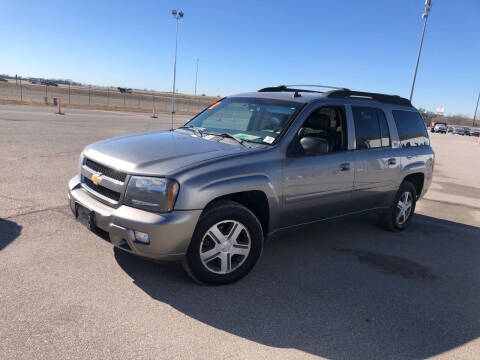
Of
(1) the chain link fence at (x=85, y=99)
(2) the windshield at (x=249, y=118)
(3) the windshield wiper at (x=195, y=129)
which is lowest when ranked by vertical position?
(1) the chain link fence at (x=85, y=99)

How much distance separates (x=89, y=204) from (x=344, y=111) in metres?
3.04

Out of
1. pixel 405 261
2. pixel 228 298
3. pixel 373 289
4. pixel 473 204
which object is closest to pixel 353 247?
pixel 405 261

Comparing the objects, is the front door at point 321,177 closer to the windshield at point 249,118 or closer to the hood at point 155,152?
the windshield at point 249,118

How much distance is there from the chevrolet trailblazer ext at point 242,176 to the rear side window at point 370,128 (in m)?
0.01

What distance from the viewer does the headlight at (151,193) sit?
10.8 ft

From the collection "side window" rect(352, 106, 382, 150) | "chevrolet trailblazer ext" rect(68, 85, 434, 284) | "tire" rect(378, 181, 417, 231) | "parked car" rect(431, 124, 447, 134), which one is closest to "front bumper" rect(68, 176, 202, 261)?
"chevrolet trailblazer ext" rect(68, 85, 434, 284)

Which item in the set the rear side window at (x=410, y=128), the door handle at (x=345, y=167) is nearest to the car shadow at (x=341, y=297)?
the door handle at (x=345, y=167)

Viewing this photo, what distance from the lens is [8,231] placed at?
4.50m

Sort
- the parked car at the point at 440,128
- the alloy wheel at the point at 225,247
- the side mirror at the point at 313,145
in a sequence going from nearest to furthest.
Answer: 1. the alloy wheel at the point at 225,247
2. the side mirror at the point at 313,145
3. the parked car at the point at 440,128

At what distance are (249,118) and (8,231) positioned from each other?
2.98m

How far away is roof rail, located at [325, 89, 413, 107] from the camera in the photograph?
15.8 feet

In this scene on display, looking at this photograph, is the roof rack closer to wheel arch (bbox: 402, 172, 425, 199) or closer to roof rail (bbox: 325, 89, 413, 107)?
roof rail (bbox: 325, 89, 413, 107)

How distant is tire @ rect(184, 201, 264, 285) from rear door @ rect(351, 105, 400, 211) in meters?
1.71

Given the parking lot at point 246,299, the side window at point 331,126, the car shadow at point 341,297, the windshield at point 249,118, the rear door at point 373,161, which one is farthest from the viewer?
the rear door at point 373,161
